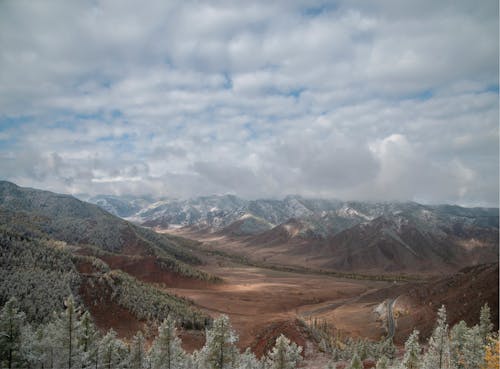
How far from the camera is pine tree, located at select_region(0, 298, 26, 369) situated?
2409cm

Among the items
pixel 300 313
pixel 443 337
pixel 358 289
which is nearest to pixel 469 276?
pixel 300 313

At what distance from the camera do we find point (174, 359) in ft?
103

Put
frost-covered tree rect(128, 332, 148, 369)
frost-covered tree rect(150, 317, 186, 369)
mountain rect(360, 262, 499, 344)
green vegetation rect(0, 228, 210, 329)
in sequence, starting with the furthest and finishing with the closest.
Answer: mountain rect(360, 262, 499, 344)
green vegetation rect(0, 228, 210, 329)
frost-covered tree rect(128, 332, 148, 369)
frost-covered tree rect(150, 317, 186, 369)

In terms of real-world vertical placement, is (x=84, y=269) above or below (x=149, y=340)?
above

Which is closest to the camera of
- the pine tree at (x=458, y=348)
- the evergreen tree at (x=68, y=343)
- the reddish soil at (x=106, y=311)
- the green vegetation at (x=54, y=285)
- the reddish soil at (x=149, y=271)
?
the evergreen tree at (x=68, y=343)

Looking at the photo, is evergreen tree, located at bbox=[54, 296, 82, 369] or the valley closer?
evergreen tree, located at bbox=[54, 296, 82, 369]

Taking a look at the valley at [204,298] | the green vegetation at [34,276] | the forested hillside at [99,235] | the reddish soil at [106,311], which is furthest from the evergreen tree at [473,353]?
the forested hillside at [99,235]

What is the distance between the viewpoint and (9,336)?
79.6 feet

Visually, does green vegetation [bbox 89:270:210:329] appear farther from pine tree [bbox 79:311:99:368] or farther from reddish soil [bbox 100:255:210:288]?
reddish soil [bbox 100:255:210:288]

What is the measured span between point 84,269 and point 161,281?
47.1m

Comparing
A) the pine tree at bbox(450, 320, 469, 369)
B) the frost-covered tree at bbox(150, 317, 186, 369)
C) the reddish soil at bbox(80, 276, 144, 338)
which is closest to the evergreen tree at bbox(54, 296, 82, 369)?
the frost-covered tree at bbox(150, 317, 186, 369)

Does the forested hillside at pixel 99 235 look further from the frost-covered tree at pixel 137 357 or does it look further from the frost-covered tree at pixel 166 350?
the frost-covered tree at pixel 166 350

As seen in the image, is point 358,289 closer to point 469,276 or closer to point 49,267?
point 469,276

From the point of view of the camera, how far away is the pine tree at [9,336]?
2409cm
